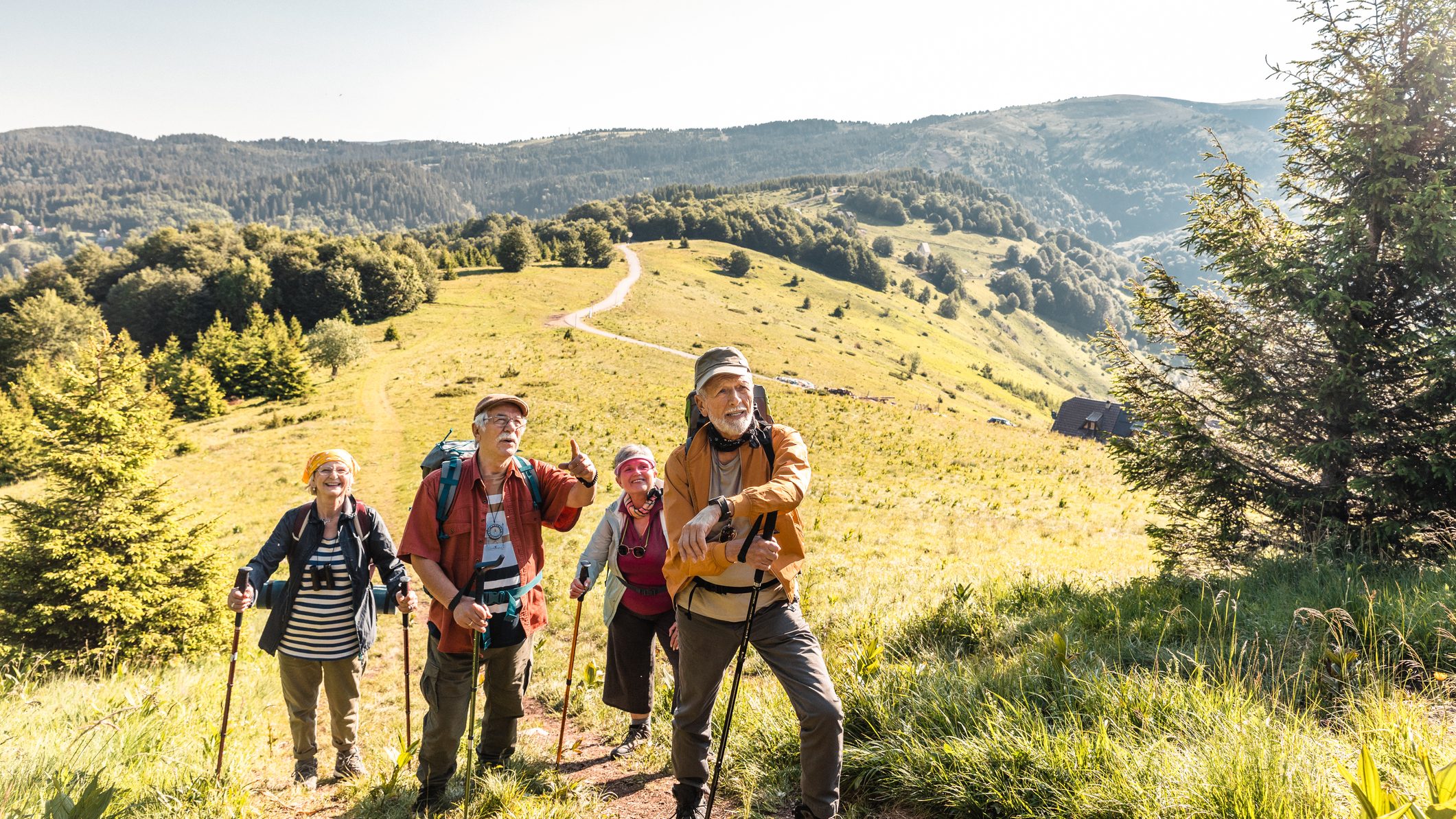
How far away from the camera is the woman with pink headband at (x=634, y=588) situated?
526 cm

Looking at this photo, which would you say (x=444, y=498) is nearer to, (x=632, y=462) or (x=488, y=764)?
(x=632, y=462)

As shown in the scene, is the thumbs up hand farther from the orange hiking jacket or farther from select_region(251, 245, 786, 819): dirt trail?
select_region(251, 245, 786, 819): dirt trail

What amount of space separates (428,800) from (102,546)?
811 cm

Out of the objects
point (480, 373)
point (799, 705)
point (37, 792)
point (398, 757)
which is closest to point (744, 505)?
point (799, 705)

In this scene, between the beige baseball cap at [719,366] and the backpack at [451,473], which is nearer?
the beige baseball cap at [719,366]

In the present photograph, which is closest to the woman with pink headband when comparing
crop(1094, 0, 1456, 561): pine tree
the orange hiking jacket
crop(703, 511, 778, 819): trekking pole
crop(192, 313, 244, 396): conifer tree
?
the orange hiking jacket

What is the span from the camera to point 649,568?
527cm

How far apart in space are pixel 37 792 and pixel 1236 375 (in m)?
11.1

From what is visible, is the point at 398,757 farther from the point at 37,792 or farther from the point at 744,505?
the point at 744,505

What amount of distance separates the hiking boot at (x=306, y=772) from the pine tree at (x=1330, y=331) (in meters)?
9.47

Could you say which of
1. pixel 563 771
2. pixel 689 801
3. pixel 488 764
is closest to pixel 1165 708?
pixel 689 801

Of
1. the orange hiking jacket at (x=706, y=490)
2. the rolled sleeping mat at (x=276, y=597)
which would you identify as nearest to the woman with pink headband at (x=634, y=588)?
the rolled sleeping mat at (x=276, y=597)

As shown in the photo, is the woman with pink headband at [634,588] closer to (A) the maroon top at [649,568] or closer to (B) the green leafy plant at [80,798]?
(A) the maroon top at [649,568]

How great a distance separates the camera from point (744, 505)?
3109 millimetres
